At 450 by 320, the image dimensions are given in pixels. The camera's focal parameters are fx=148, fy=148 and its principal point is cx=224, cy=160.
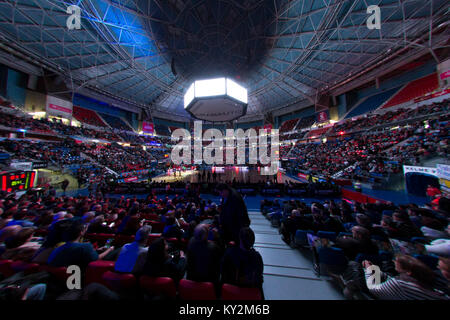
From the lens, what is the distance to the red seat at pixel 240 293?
1560 mm

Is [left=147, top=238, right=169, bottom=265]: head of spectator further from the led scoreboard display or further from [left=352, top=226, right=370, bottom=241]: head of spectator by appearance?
the led scoreboard display

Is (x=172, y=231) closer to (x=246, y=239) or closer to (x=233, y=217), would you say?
(x=233, y=217)

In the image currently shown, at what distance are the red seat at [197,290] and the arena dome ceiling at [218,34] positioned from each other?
16479mm

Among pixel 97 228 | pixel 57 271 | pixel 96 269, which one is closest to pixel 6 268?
pixel 57 271

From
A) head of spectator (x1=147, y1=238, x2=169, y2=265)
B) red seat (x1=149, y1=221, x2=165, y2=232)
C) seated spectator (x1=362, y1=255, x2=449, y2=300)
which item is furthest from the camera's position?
red seat (x1=149, y1=221, x2=165, y2=232)

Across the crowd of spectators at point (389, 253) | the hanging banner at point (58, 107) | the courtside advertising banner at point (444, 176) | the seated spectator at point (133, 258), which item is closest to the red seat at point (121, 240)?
the seated spectator at point (133, 258)

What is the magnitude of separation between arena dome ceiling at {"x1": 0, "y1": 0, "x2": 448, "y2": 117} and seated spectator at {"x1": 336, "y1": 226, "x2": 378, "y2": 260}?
15.8 meters

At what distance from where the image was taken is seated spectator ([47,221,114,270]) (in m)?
1.90

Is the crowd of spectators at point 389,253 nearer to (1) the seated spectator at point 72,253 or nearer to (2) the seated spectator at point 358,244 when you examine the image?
(2) the seated spectator at point 358,244

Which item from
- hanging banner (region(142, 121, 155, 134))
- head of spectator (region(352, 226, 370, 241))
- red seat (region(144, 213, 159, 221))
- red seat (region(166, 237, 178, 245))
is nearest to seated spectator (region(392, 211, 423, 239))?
head of spectator (region(352, 226, 370, 241))

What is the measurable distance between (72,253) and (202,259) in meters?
1.77

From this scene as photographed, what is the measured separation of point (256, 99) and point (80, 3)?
27.4m

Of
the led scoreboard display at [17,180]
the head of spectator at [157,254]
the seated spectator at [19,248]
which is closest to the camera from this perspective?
the head of spectator at [157,254]

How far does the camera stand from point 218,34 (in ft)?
44.3
